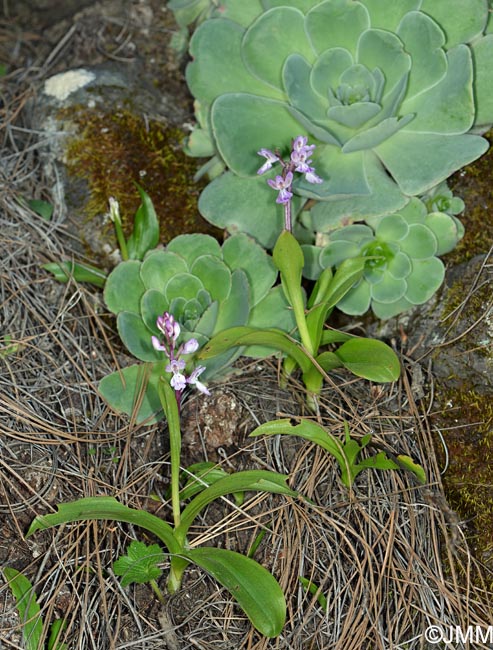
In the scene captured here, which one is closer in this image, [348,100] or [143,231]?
[348,100]

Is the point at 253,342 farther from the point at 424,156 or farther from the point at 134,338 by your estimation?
the point at 424,156

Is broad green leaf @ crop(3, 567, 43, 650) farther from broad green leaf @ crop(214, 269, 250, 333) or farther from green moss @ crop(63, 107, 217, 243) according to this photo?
green moss @ crop(63, 107, 217, 243)

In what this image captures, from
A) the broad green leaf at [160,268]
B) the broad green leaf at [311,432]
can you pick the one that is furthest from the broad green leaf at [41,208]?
the broad green leaf at [311,432]

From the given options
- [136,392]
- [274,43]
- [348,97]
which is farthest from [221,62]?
[136,392]

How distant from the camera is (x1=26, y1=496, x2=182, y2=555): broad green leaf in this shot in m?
1.46

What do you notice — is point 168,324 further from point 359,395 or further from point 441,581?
point 441,581

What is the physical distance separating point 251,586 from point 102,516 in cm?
33

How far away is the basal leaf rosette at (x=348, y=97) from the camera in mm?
1856

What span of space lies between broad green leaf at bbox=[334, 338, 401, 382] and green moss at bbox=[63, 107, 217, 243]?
0.66m

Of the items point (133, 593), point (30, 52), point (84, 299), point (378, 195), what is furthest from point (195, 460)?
point (30, 52)

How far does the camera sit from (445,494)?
5.66ft

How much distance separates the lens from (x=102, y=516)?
146cm

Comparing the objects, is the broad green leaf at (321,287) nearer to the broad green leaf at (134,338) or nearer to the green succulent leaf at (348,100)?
the green succulent leaf at (348,100)

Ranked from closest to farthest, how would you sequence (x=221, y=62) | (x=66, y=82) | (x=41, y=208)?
1. (x=221, y=62)
2. (x=41, y=208)
3. (x=66, y=82)
